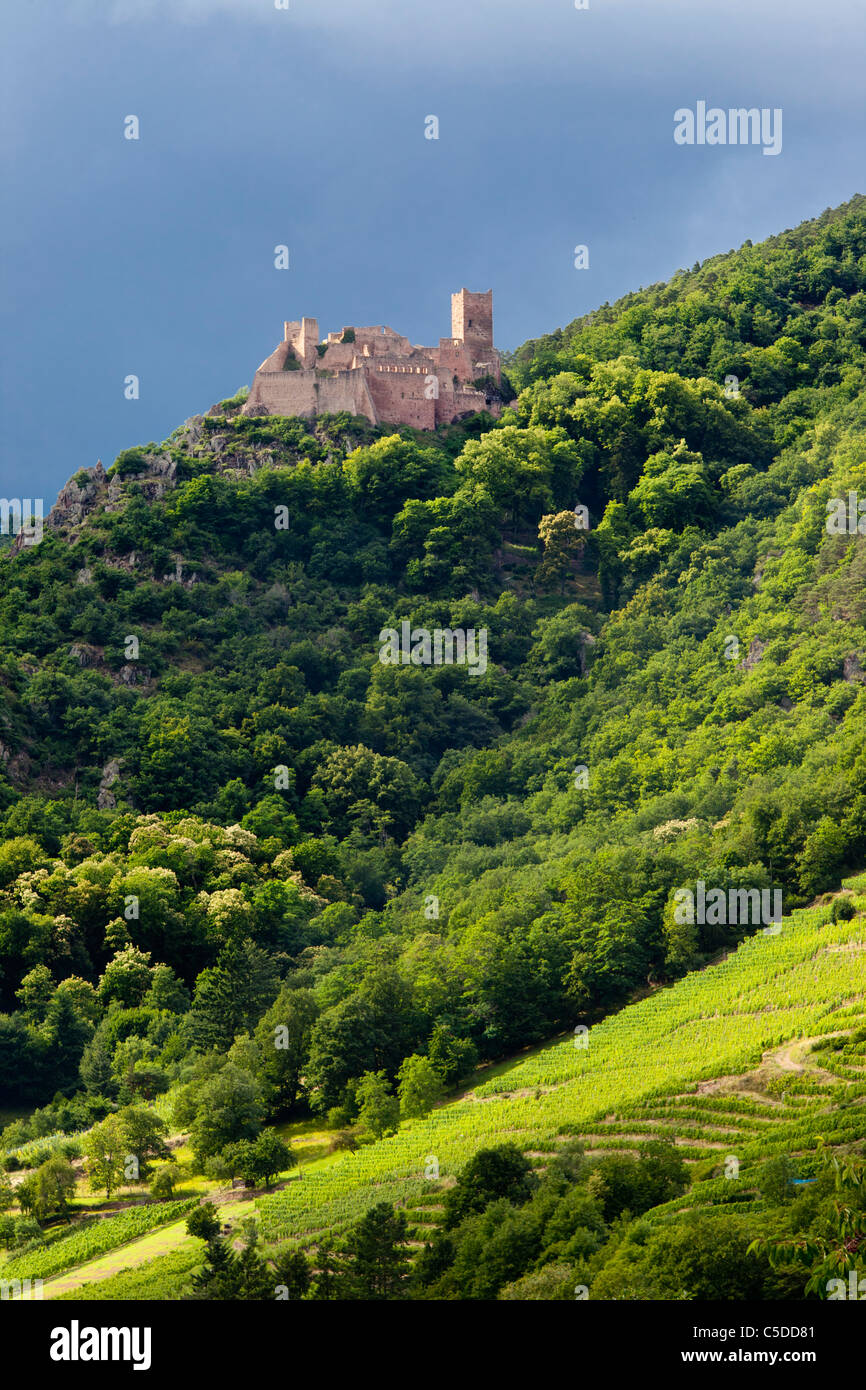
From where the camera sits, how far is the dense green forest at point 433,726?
6016cm

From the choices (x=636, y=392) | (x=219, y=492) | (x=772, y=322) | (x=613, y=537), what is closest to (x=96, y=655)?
(x=219, y=492)

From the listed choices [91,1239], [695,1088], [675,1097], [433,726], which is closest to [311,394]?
[433,726]

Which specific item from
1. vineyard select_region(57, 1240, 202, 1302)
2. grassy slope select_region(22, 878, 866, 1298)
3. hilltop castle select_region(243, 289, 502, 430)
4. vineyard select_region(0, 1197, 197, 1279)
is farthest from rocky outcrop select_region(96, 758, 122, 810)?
vineyard select_region(57, 1240, 202, 1302)

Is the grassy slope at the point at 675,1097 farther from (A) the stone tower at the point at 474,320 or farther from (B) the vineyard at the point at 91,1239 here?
(A) the stone tower at the point at 474,320

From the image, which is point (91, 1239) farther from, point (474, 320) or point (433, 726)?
point (474, 320)

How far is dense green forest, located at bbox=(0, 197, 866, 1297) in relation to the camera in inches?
2368

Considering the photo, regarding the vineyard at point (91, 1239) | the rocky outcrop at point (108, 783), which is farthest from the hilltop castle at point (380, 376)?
the vineyard at point (91, 1239)

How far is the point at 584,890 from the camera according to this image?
6344cm

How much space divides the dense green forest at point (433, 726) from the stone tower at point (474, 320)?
3.99 meters

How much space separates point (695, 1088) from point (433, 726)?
3954cm

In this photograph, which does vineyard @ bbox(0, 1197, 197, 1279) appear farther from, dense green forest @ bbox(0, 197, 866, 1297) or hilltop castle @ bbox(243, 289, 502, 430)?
hilltop castle @ bbox(243, 289, 502, 430)

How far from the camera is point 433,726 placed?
284 feet

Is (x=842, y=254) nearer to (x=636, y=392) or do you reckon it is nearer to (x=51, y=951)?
(x=636, y=392)

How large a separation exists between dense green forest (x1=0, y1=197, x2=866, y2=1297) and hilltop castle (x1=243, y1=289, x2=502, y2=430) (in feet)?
6.25
